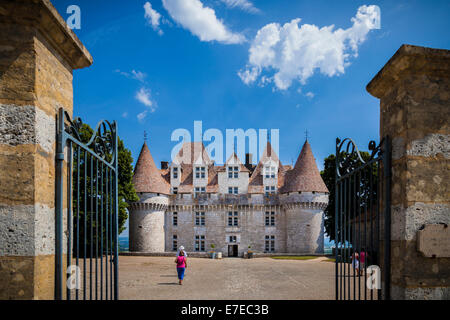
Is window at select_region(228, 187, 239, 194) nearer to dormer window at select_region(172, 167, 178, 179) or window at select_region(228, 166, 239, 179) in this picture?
window at select_region(228, 166, 239, 179)

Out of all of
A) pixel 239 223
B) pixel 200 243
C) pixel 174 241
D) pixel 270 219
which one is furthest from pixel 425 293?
pixel 174 241

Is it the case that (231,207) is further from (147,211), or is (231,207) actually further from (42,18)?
(42,18)

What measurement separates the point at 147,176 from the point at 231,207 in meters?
8.39

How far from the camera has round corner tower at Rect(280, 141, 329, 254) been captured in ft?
97.0

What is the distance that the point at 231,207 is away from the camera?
3209 cm

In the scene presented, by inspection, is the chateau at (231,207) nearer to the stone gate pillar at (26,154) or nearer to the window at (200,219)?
the window at (200,219)

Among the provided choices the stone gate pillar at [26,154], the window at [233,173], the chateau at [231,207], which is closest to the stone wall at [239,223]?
the chateau at [231,207]

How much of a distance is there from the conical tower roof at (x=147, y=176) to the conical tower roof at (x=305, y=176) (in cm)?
1145

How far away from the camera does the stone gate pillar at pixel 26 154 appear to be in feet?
8.91

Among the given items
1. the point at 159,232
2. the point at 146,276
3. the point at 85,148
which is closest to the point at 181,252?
the point at 146,276

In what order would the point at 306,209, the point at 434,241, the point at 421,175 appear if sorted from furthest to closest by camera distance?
the point at 306,209 < the point at 421,175 < the point at 434,241
